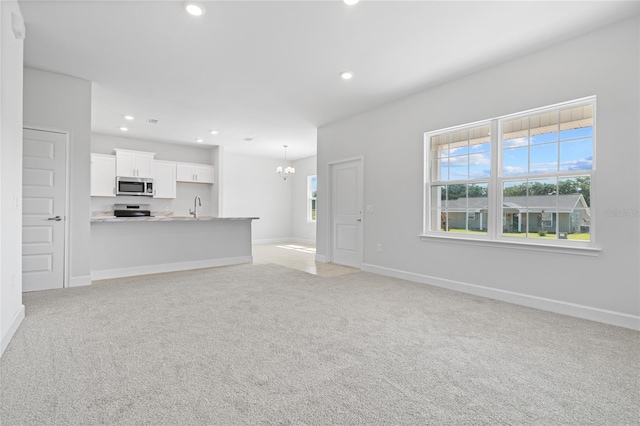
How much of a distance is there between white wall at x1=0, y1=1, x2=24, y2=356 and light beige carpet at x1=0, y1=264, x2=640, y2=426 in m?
0.24

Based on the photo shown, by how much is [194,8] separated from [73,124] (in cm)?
260

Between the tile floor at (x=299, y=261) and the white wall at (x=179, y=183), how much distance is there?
2.15 metres

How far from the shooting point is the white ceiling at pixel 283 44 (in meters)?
2.79

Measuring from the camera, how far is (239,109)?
5.52 m

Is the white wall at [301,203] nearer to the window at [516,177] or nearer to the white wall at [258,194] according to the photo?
the white wall at [258,194]

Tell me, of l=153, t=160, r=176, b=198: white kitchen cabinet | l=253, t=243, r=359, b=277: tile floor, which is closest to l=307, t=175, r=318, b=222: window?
l=253, t=243, r=359, b=277: tile floor

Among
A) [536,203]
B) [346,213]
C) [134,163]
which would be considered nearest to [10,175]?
[346,213]

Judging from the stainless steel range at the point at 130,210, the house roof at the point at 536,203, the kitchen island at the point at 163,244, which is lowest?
the kitchen island at the point at 163,244

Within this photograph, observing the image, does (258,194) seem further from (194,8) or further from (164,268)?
(194,8)

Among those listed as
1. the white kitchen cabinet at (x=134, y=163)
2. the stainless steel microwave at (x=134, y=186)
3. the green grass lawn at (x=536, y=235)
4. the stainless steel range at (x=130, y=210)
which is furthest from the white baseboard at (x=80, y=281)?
the green grass lawn at (x=536, y=235)

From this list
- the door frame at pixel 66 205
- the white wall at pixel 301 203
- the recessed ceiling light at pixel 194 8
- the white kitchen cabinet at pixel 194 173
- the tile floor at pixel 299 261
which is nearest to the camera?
the recessed ceiling light at pixel 194 8

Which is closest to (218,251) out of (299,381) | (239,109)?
(239,109)

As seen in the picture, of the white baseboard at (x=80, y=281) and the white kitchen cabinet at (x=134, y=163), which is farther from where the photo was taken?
the white kitchen cabinet at (x=134, y=163)

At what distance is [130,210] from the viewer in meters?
7.40
